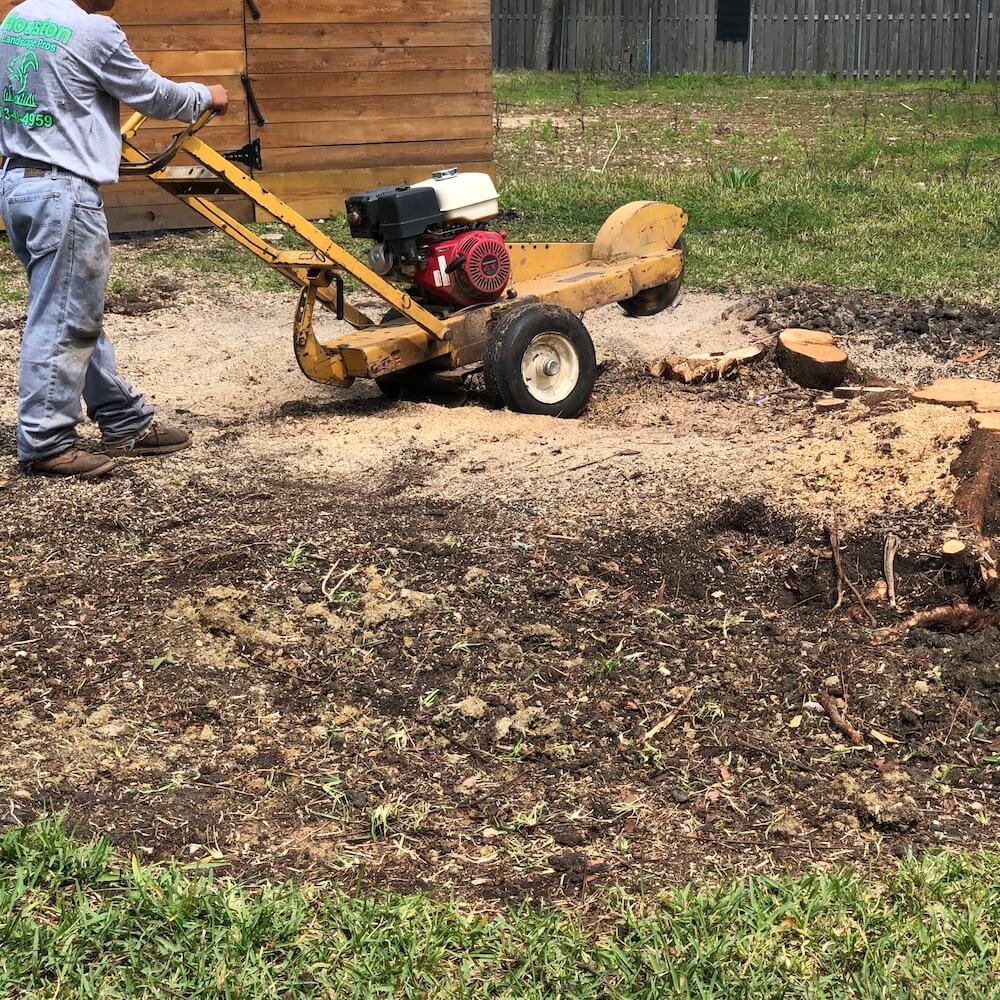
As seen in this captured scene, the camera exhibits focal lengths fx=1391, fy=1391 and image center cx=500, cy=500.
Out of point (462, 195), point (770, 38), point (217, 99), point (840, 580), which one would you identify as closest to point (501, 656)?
point (840, 580)

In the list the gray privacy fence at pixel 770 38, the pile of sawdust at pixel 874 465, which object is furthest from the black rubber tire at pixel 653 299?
the gray privacy fence at pixel 770 38

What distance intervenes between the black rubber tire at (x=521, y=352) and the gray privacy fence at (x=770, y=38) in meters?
17.7

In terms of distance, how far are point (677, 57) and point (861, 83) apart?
13.7 ft

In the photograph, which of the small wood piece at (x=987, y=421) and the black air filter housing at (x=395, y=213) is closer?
the small wood piece at (x=987, y=421)

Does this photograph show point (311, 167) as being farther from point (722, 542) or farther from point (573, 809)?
point (573, 809)

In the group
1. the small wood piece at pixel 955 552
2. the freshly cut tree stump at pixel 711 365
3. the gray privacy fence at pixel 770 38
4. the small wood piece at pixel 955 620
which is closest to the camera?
the small wood piece at pixel 955 620

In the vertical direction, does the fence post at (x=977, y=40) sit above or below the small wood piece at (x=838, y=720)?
above

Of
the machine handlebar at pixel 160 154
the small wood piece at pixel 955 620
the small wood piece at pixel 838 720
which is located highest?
the machine handlebar at pixel 160 154

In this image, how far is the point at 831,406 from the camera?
Answer: 5.94 metres

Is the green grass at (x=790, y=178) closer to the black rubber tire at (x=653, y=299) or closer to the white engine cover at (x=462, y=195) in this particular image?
the black rubber tire at (x=653, y=299)

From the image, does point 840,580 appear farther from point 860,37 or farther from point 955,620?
→ point 860,37

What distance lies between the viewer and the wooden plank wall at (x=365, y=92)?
11.2m

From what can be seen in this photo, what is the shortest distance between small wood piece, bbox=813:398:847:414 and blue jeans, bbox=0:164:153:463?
9.80ft

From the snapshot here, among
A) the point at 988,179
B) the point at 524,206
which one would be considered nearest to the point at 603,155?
the point at 524,206
